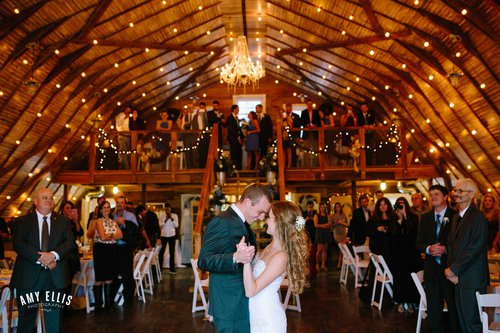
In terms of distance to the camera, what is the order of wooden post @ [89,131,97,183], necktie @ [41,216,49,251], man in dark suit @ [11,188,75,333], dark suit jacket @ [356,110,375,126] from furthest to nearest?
dark suit jacket @ [356,110,375,126] < wooden post @ [89,131,97,183] < necktie @ [41,216,49,251] < man in dark suit @ [11,188,75,333]

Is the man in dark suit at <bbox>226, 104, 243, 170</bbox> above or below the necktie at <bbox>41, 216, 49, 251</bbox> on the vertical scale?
above

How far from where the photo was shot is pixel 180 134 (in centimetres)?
1447

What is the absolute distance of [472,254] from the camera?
4.79 metres

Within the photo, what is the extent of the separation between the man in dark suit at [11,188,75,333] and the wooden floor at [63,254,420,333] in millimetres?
1761

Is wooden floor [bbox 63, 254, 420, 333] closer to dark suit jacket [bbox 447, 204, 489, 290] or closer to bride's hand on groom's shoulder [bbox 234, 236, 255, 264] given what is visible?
dark suit jacket [bbox 447, 204, 489, 290]

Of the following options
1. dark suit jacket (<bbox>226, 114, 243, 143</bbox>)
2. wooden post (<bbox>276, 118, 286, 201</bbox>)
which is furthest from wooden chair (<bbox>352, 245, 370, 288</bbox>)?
dark suit jacket (<bbox>226, 114, 243, 143</bbox>)

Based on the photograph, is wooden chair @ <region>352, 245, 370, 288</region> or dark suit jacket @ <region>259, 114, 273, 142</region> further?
dark suit jacket @ <region>259, 114, 273, 142</region>

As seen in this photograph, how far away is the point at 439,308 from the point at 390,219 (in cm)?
250

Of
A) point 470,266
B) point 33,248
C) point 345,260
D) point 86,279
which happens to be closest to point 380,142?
point 345,260

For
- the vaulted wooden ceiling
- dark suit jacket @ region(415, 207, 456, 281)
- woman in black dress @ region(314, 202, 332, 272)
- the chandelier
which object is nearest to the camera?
dark suit jacket @ region(415, 207, 456, 281)

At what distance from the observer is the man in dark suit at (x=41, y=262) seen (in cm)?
509

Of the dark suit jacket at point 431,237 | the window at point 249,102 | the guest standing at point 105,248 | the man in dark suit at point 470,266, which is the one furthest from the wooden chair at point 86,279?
the window at point 249,102

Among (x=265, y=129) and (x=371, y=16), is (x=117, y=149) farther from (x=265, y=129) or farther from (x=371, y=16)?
(x=371, y=16)

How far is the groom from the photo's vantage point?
3248 mm
